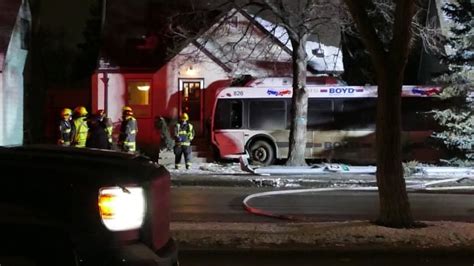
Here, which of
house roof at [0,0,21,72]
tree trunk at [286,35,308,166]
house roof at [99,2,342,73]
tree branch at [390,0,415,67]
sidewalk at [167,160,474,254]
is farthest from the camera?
house roof at [99,2,342,73]

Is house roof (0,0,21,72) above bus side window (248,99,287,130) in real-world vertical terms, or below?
above

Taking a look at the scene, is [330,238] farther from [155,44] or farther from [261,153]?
[155,44]

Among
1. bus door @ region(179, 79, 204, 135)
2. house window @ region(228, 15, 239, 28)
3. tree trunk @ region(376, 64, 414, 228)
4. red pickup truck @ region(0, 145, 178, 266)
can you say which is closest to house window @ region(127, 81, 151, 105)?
bus door @ region(179, 79, 204, 135)

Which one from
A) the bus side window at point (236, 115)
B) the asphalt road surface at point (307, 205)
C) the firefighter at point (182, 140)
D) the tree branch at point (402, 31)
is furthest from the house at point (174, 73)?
the tree branch at point (402, 31)

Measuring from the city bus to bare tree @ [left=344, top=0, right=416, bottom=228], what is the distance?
1453cm

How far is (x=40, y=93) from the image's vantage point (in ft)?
111

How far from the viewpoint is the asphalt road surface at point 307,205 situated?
11.9 meters

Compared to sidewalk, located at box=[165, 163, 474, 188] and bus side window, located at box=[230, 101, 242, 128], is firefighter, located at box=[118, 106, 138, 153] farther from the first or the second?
bus side window, located at box=[230, 101, 242, 128]

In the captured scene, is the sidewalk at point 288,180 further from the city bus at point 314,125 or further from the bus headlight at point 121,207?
the bus headlight at point 121,207

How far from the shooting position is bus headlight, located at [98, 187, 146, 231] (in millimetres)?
3826

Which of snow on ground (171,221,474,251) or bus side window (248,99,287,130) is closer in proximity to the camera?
snow on ground (171,221,474,251)

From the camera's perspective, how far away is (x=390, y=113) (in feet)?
30.1

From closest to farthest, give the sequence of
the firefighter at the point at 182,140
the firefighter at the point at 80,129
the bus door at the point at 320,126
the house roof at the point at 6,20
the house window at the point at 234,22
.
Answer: the firefighter at the point at 80,129 → the firefighter at the point at 182,140 → the bus door at the point at 320,126 → the house roof at the point at 6,20 → the house window at the point at 234,22

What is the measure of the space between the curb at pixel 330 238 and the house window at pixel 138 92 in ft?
65.5
